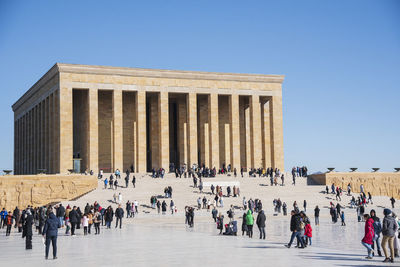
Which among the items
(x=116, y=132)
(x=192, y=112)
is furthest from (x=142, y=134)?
(x=192, y=112)

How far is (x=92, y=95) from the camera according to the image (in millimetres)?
47312

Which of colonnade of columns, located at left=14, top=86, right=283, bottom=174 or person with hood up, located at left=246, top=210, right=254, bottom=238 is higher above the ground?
colonnade of columns, located at left=14, top=86, right=283, bottom=174

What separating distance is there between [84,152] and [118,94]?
6.32 metres

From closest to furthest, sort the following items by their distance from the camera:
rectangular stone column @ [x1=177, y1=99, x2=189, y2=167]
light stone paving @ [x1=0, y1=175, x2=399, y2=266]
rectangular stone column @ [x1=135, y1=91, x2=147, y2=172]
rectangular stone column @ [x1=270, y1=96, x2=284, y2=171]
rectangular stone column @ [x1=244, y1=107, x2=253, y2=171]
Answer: light stone paving @ [x1=0, y1=175, x2=399, y2=266]
rectangular stone column @ [x1=135, y1=91, x2=147, y2=172]
rectangular stone column @ [x1=177, y1=99, x2=189, y2=167]
rectangular stone column @ [x1=270, y1=96, x2=284, y2=171]
rectangular stone column @ [x1=244, y1=107, x2=253, y2=171]

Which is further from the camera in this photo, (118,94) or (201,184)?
(118,94)

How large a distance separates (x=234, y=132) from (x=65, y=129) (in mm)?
16251

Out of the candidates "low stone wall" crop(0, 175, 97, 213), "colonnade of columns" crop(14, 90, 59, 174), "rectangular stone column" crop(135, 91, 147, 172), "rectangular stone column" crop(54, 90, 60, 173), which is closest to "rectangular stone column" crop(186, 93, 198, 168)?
"rectangular stone column" crop(135, 91, 147, 172)

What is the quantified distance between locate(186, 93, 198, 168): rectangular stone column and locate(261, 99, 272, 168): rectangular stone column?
298 inches

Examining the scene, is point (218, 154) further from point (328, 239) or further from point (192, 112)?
point (328, 239)

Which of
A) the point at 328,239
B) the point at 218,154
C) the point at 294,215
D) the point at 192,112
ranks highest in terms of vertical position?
the point at 192,112

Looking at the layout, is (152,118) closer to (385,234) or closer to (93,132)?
(93,132)

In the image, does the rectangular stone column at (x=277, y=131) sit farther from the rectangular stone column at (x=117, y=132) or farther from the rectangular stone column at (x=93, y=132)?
the rectangular stone column at (x=93, y=132)

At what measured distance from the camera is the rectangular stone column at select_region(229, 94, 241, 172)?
170 feet

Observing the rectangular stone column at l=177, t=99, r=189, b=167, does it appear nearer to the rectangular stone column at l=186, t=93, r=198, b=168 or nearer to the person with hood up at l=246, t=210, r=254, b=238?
the rectangular stone column at l=186, t=93, r=198, b=168
